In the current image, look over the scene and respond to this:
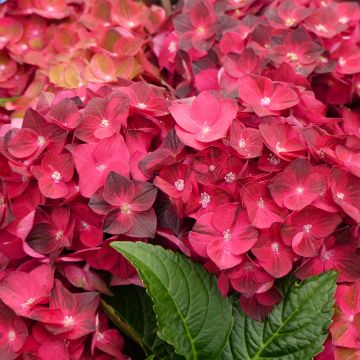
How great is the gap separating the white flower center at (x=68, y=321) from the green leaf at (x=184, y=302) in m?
0.13

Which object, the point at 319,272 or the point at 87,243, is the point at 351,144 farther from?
the point at 87,243

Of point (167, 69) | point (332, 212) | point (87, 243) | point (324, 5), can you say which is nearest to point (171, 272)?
point (87, 243)

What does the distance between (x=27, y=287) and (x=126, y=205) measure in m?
0.19

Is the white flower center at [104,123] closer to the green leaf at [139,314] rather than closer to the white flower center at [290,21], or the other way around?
the green leaf at [139,314]

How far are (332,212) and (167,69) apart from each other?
55 centimetres

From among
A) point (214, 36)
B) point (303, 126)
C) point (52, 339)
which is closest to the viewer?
point (52, 339)

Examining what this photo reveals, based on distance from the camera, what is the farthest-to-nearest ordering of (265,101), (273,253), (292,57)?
1. (292,57)
2. (265,101)
3. (273,253)

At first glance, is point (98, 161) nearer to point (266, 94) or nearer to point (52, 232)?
point (52, 232)

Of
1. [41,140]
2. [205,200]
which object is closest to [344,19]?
[205,200]

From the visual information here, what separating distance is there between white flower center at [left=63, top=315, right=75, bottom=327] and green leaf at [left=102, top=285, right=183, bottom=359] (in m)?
0.11

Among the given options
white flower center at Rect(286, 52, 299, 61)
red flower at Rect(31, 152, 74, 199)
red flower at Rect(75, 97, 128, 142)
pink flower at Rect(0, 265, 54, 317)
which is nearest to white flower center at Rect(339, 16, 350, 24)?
white flower center at Rect(286, 52, 299, 61)

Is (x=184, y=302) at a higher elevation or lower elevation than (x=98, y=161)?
lower

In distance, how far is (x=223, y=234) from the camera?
886 mm

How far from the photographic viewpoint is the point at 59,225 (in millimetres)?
924
